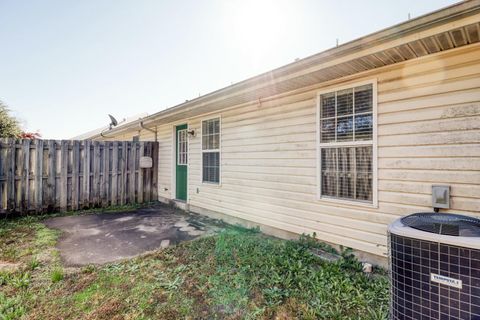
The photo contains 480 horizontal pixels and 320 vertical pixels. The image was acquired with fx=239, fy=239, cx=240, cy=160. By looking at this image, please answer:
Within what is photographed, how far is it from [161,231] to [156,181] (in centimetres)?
391

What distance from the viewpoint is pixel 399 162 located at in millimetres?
2963

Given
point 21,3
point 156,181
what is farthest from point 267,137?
point 21,3

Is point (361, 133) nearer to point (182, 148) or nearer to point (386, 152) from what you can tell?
point (386, 152)

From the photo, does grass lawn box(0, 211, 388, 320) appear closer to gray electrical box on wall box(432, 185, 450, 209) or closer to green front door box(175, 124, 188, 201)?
gray electrical box on wall box(432, 185, 450, 209)

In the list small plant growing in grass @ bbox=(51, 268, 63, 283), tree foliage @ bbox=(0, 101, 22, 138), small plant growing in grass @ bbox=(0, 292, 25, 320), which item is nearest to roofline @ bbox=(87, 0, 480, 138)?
small plant growing in grass @ bbox=(51, 268, 63, 283)

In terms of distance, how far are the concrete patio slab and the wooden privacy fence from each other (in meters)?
0.88

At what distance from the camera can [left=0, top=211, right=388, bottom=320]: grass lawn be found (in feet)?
7.48

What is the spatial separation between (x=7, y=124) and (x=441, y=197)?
18.0m

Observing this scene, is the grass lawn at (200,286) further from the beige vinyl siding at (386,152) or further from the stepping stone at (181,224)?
the stepping stone at (181,224)

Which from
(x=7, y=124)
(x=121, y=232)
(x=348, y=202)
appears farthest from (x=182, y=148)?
(x=7, y=124)

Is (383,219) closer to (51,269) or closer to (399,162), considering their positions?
(399,162)

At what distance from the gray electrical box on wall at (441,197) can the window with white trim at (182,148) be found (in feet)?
19.6

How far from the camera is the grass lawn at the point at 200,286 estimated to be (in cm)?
228

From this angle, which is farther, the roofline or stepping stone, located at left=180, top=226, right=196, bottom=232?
stepping stone, located at left=180, top=226, right=196, bottom=232
